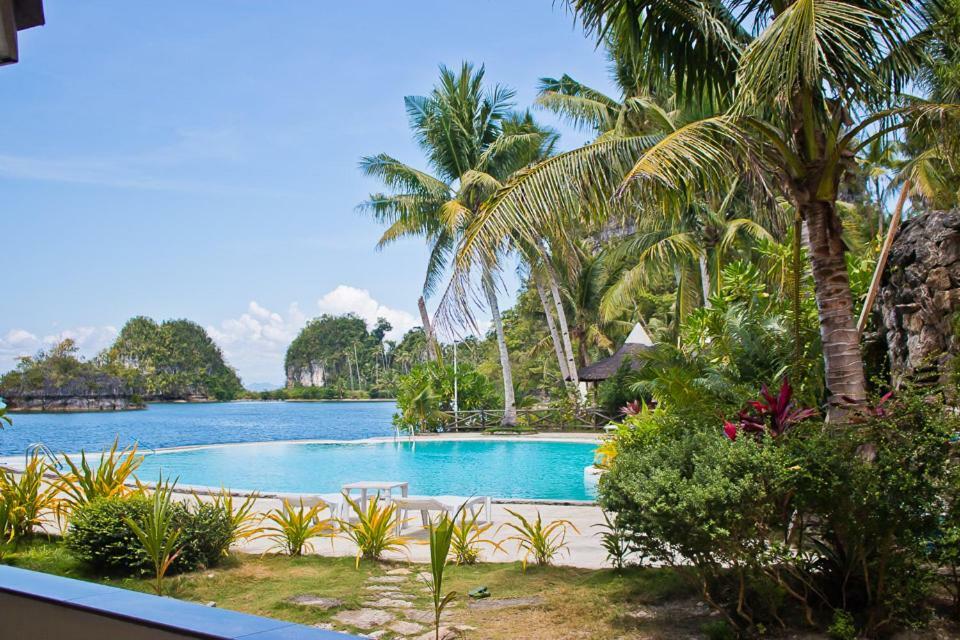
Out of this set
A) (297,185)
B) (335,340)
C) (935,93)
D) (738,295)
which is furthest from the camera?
(297,185)

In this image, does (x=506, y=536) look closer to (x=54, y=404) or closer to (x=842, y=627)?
(x=842, y=627)

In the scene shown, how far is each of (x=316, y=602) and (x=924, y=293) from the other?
531 cm

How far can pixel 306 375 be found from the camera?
76625mm

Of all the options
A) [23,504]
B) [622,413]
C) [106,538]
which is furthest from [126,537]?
[622,413]

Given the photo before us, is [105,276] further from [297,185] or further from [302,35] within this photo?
[302,35]

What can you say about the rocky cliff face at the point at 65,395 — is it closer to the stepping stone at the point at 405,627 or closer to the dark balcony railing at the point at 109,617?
the stepping stone at the point at 405,627

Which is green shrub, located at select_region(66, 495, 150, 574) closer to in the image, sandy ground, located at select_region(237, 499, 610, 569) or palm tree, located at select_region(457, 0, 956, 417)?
sandy ground, located at select_region(237, 499, 610, 569)

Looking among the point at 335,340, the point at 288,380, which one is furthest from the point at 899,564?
the point at 288,380

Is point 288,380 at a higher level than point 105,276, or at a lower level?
lower

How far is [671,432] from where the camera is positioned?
476 centimetres

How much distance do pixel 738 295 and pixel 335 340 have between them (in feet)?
218

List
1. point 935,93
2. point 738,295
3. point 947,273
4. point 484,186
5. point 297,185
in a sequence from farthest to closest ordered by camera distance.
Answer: point 297,185
point 484,186
point 935,93
point 738,295
point 947,273

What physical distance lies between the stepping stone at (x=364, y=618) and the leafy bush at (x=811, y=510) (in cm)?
136

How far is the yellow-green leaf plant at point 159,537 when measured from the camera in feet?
15.6
